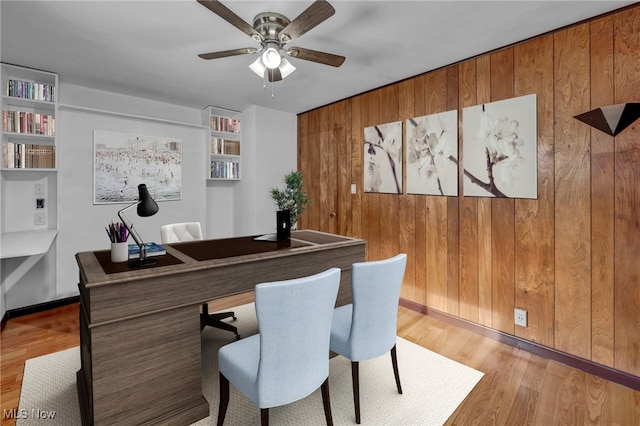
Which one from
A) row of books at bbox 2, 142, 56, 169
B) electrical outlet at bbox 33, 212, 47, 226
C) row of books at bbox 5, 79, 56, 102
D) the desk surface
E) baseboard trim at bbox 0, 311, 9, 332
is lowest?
baseboard trim at bbox 0, 311, 9, 332

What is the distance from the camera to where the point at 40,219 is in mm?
3479

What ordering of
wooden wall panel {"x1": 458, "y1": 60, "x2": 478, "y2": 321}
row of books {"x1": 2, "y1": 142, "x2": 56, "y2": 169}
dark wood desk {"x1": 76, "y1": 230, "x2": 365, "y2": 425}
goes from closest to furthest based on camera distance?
dark wood desk {"x1": 76, "y1": 230, "x2": 365, "y2": 425}
wooden wall panel {"x1": 458, "y1": 60, "x2": 478, "y2": 321}
row of books {"x1": 2, "y1": 142, "x2": 56, "y2": 169}

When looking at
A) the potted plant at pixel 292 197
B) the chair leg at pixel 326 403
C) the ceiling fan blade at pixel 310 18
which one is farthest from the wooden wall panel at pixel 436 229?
the chair leg at pixel 326 403

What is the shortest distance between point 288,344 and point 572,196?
238cm

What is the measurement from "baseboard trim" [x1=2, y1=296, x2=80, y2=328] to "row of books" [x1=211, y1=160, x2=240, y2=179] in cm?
225

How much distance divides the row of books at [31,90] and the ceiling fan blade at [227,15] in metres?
2.69

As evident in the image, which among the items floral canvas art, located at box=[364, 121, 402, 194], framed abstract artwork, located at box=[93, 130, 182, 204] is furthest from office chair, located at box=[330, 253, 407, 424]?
framed abstract artwork, located at box=[93, 130, 182, 204]

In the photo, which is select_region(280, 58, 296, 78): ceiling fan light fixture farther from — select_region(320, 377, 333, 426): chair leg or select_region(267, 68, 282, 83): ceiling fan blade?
select_region(320, 377, 333, 426): chair leg

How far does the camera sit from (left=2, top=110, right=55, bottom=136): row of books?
10.1 ft

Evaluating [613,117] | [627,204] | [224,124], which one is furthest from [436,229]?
[224,124]

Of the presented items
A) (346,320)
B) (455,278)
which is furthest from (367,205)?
(346,320)

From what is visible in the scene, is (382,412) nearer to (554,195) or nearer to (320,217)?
(554,195)

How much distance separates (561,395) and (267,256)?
84.0 inches

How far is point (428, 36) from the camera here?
2.52 metres
